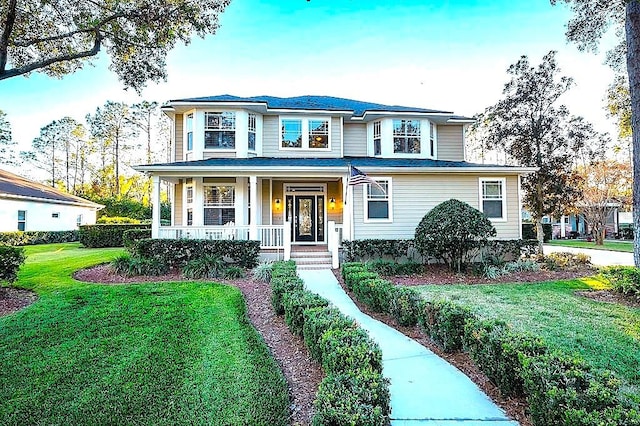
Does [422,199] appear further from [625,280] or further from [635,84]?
[635,84]

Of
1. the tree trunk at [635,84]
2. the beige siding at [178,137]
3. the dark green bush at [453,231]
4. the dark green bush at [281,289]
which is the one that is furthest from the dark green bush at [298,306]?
the beige siding at [178,137]

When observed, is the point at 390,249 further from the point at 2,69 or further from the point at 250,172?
the point at 2,69

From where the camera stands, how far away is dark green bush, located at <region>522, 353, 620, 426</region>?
99.4 inches

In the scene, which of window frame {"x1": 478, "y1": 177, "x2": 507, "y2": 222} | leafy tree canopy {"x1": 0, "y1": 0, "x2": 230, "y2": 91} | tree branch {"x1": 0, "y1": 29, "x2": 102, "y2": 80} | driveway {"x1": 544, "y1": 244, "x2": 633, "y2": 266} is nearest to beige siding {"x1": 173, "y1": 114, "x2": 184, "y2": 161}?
leafy tree canopy {"x1": 0, "y1": 0, "x2": 230, "y2": 91}

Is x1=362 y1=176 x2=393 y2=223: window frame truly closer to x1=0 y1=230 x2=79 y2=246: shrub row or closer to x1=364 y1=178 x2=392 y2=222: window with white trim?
x1=364 y1=178 x2=392 y2=222: window with white trim

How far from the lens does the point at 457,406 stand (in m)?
3.48

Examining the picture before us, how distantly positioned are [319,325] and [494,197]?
11.2 metres

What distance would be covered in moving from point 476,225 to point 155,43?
10045 millimetres

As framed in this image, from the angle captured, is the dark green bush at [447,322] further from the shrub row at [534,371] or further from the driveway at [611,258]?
the driveway at [611,258]

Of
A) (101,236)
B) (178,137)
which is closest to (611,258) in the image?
(178,137)

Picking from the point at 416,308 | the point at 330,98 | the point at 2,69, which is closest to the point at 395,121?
the point at 330,98

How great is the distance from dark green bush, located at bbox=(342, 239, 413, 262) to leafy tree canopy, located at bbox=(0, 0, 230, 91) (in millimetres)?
7582

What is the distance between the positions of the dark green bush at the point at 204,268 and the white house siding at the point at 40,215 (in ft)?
53.6

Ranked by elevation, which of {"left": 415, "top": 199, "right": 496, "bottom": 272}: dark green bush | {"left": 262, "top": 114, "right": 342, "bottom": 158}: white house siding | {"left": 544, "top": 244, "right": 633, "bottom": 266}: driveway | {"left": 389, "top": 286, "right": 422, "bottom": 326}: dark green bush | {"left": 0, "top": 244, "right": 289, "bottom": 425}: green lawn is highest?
{"left": 262, "top": 114, "right": 342, "bottom": 158}: white house siding
